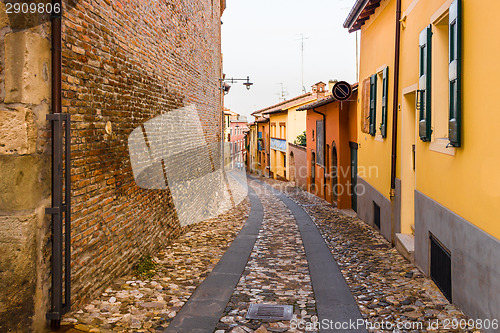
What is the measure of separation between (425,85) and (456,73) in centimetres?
151

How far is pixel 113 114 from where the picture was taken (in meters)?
5.64

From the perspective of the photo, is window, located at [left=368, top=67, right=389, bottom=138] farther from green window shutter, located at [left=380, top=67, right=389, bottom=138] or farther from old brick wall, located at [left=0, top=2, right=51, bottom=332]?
old brick wall, located at [left=0, top=2, right=51, bottom=332]

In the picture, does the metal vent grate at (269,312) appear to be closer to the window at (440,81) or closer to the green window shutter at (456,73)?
the green window shutter at (456,73)

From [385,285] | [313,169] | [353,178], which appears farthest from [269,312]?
[313,169]

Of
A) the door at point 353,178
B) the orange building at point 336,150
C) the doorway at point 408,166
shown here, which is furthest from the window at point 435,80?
the door at point 353,178

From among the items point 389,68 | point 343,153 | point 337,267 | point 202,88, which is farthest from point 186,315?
point 343,153

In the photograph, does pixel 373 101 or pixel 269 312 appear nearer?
pixel 269 312

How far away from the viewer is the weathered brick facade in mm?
3979

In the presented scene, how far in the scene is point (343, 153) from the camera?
15.9m

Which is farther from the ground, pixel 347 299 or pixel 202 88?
pixel 202 88

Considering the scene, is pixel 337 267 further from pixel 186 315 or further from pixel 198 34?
pixel 198 34

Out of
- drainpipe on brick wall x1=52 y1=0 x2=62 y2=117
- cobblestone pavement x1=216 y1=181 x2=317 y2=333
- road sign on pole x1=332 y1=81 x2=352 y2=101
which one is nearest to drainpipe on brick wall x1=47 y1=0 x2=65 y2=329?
drainpipe on brick wall x1=52 y1=0 x2=62 y2=117

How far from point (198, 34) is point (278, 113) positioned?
22.4m

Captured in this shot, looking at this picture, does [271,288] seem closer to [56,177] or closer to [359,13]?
[56,177]
